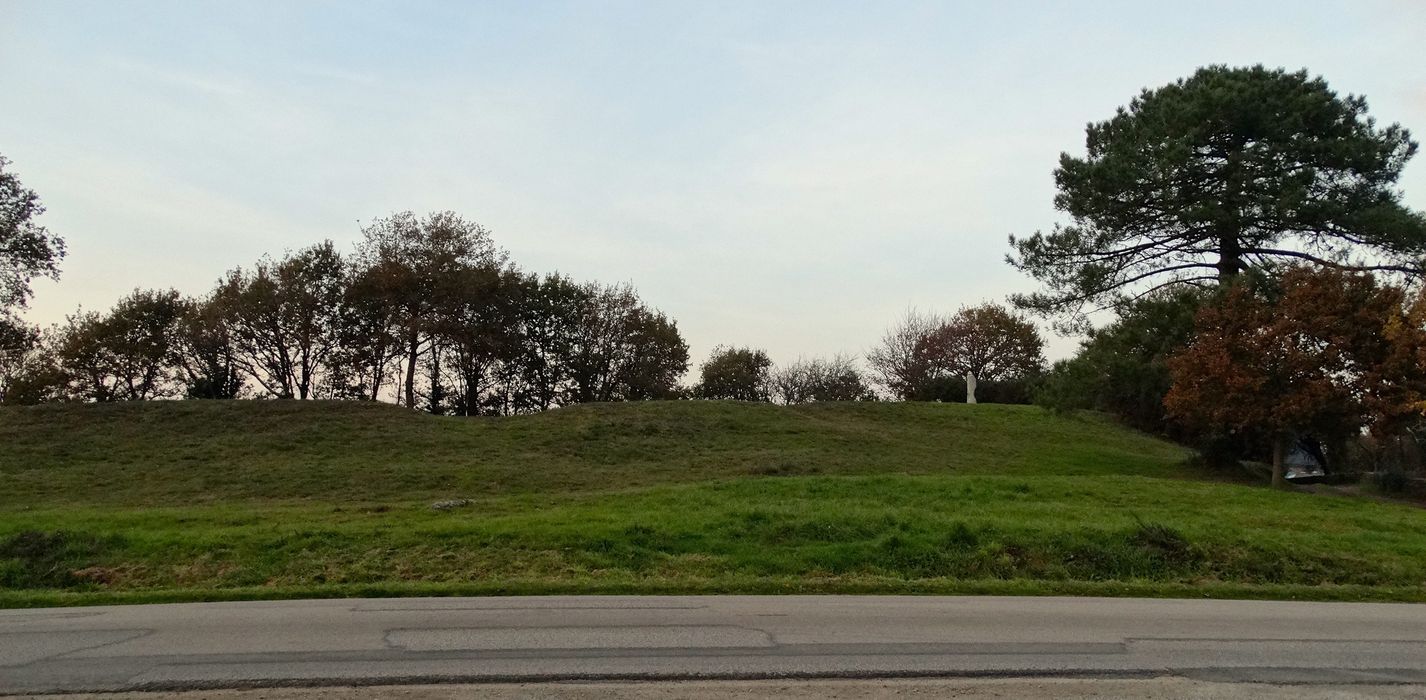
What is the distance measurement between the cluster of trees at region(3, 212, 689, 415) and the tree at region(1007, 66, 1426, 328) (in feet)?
90.2

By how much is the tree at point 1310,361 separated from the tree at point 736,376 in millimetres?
40256

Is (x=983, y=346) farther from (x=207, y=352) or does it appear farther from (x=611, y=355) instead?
(x=207, y=352)

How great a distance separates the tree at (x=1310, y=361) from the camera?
23.4 meters

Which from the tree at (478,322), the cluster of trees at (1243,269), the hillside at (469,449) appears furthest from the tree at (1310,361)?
the tree at (478,322)

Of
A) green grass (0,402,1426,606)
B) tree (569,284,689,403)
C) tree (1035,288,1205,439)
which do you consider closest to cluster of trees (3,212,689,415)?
tree (569,284,689,403)

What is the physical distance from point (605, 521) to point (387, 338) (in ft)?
109

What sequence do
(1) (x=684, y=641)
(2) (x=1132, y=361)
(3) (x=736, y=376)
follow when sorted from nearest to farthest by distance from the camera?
(1) (x=684, y=641) < (2) (x=1132, y=361) < (3) (x=736, y=376)

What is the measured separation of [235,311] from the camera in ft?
148

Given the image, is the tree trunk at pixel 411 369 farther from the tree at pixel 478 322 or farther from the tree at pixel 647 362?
the tree at pixel 647 362

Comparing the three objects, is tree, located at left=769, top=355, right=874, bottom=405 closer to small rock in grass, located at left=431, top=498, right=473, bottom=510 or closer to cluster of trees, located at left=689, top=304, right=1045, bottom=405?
cluster of trees, located at left=689, top=304, right=1045, bottom=405

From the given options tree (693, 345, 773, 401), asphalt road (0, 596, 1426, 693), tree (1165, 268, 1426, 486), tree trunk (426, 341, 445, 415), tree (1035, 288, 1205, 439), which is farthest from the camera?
tree (693, 345, 773, 401)

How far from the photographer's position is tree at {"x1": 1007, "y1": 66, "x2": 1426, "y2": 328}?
27422 millimetres

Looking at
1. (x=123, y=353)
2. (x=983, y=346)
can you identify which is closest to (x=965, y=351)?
(x=983, y=346)

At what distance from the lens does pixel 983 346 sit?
6981 centimetres
